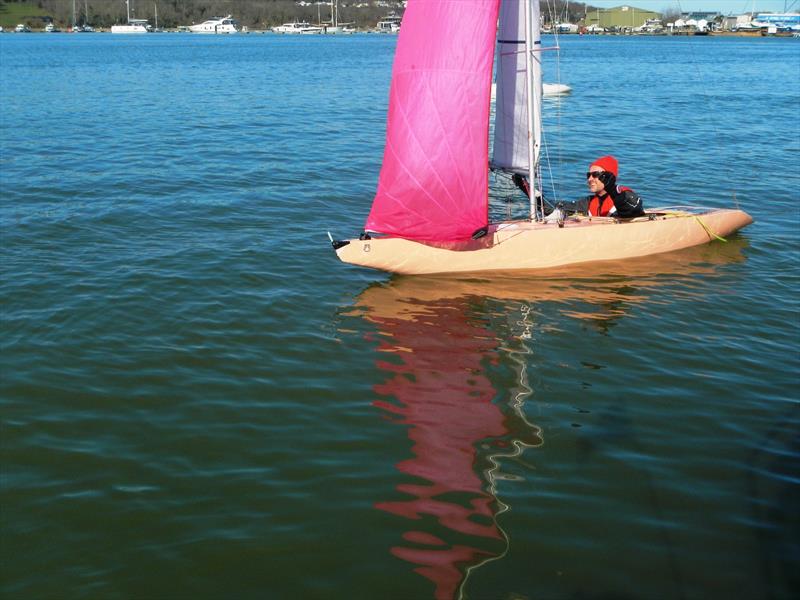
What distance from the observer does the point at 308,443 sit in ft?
33.2

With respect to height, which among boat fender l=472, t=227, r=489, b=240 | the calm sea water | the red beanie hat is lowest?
the calm sea water

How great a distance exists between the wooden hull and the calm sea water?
397 mm

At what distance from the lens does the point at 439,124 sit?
50.2 feet

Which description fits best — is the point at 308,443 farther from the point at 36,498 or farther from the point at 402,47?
the point at 402,47

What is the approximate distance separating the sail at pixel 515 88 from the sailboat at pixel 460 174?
0.12ft

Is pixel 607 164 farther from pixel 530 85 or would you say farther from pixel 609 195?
pixel 530 85

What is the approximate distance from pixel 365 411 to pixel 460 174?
6.45 meters

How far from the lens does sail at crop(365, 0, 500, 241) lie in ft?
48.6

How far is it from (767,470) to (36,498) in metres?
8.77

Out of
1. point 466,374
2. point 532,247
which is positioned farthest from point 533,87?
point 466,374

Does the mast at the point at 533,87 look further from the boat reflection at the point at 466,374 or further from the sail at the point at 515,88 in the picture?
the boat reflection at the point at 466,374

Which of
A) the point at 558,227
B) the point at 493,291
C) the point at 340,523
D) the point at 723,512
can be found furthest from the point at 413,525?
the point at 558,227

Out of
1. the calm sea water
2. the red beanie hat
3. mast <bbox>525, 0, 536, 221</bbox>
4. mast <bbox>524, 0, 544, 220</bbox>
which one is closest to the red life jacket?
the red beanie hat

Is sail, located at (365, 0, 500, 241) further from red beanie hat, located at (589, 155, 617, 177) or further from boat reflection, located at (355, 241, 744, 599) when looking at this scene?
red beanie hat, located at (589, 155, 617, 177)
